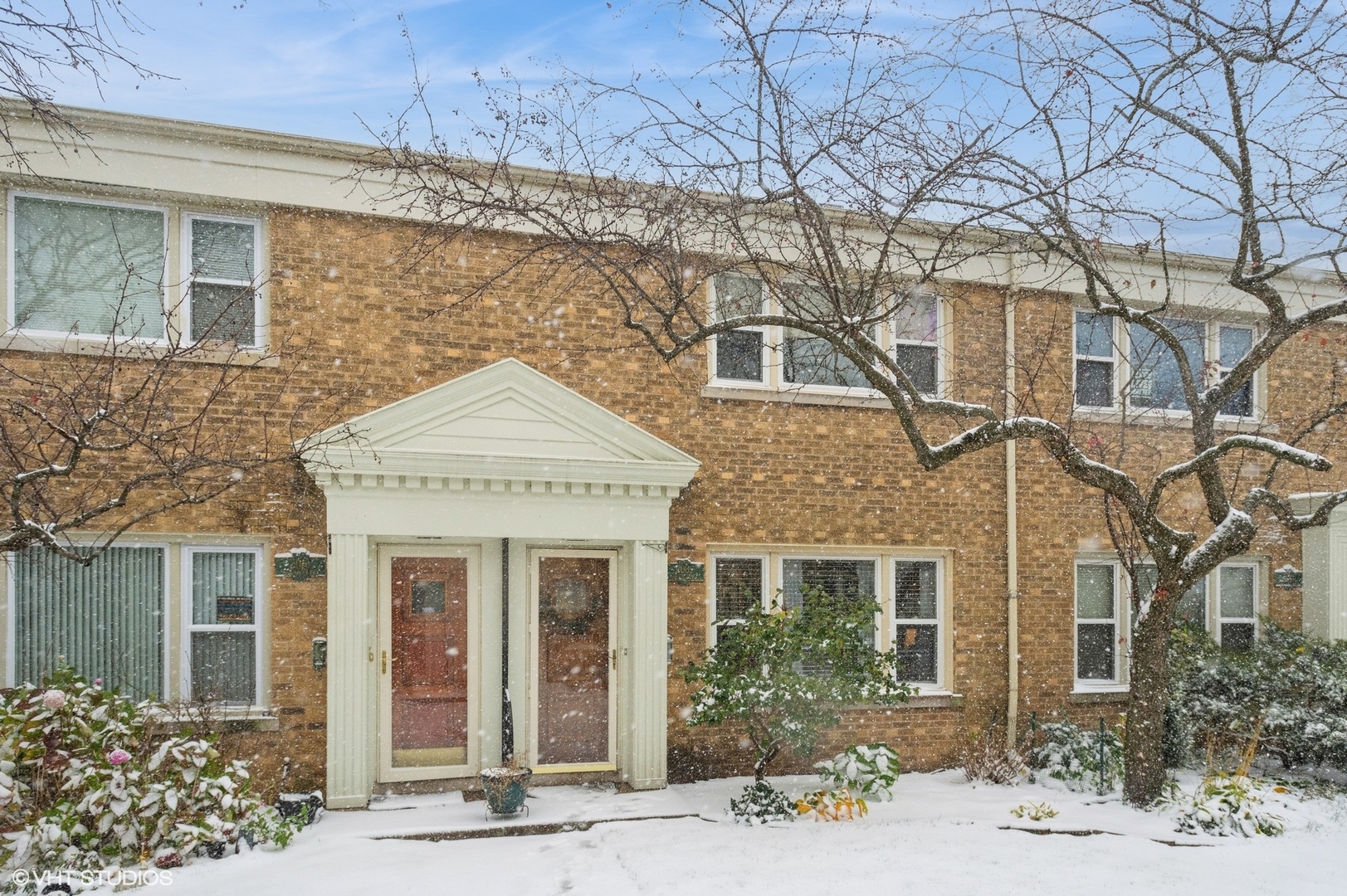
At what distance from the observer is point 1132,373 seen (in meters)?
11.2

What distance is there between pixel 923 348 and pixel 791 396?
188 cm

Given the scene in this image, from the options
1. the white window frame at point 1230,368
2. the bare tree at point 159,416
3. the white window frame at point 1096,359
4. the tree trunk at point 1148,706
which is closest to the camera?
the bare tree at point 159,416

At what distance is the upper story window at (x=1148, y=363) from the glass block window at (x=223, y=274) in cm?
893

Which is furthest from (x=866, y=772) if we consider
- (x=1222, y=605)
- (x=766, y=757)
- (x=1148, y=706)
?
(x=1222, y=605)

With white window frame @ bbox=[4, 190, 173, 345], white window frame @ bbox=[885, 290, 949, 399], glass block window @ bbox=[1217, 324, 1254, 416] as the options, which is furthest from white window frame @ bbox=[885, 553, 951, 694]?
white window frame @ bbox=[4, 190, 173, 345]

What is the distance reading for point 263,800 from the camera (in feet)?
27.2

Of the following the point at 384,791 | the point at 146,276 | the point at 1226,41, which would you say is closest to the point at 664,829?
the point at 384,791

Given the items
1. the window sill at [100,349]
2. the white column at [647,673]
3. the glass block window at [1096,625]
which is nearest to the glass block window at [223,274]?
the window sill at [100,349]

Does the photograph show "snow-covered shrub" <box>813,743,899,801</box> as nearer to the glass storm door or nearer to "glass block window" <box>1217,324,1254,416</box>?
the glass storm door

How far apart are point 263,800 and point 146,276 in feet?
15.4

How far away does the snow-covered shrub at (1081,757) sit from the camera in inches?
378

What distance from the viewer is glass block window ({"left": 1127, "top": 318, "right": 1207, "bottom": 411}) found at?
1186 cm

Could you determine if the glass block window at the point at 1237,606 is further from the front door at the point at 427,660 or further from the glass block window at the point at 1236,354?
the front door at the point at 427,660

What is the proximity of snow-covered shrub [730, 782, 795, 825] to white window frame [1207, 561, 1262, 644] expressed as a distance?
263 inches
